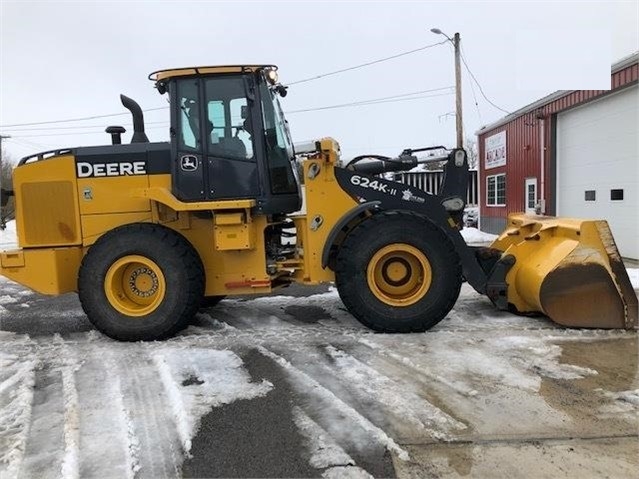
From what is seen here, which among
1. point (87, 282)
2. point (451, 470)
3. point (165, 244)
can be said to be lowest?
point (451, 470)

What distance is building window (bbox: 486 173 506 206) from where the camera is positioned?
19.5 metres

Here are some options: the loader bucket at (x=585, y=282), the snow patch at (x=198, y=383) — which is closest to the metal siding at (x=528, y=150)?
the loader bucket at (x=585, y=282)

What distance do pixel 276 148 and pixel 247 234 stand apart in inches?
39.6

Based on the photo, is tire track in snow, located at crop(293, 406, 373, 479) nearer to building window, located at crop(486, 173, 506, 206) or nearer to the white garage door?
the white garage door

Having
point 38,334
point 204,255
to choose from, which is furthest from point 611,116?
point 38,334

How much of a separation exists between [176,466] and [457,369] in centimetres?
248

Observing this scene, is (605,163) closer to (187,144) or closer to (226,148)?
(226,148)

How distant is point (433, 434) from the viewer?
3.49m

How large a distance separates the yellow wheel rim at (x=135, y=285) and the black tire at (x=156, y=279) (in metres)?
0.01

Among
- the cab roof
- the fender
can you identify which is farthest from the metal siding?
the cab roof

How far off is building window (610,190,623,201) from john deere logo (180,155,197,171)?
32.5 feet

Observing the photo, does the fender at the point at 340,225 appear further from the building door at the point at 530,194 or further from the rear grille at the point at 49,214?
the building door at the point at 530,194

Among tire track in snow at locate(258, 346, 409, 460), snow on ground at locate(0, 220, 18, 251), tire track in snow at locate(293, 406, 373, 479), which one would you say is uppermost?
snow on ground at locate(0, 220, 18, 251)

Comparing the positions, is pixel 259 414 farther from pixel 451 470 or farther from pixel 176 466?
pixel 451 470
